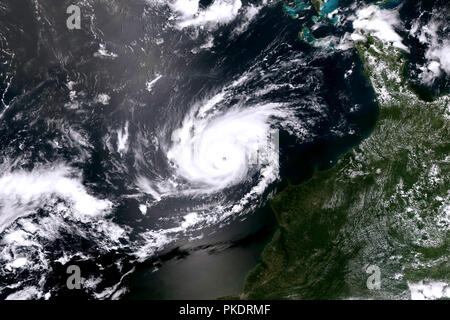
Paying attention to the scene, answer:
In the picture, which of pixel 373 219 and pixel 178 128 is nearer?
pixel 178 128

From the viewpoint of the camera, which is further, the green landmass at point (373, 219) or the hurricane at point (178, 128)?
the green landmass at point (373, 219)

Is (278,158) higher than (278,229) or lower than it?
higher

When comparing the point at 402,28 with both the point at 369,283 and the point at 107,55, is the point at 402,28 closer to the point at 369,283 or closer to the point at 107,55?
the point at 369,283

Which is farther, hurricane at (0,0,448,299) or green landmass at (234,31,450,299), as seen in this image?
green landmass at (234,31,450,299)

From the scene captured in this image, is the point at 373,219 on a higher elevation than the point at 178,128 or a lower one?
lower

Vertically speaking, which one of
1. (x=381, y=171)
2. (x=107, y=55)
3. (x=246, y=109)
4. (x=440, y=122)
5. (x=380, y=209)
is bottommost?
(x=380, y=209)

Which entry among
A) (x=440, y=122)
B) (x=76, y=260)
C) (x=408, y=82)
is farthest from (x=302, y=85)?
(x=76, y=260)
